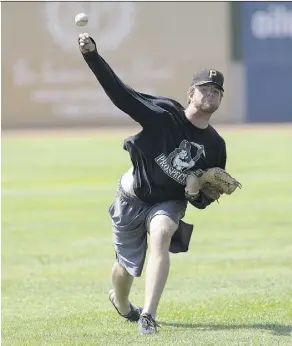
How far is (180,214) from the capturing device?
21.6ft

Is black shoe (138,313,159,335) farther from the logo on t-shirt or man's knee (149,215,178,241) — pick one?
the logo on t-shirt

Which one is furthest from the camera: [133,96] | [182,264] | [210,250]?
[210,250]

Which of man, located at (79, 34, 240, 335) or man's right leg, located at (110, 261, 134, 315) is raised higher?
man, located at (79, 34, 240, 335)

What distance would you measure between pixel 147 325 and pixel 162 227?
0.66 m

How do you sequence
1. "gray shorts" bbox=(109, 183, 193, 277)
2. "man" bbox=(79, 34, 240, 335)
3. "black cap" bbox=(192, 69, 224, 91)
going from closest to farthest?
"man" bbox=(79, 34, 240, 335) → "black cap" bbox=(192, 69, 224, 91) → "gray shorts" bbox=(109, 183, 193, 277)

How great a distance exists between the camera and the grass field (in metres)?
6.48

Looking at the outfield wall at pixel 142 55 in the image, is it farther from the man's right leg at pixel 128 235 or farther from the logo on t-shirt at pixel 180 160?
the logo on t-shirt at pixel 180 160

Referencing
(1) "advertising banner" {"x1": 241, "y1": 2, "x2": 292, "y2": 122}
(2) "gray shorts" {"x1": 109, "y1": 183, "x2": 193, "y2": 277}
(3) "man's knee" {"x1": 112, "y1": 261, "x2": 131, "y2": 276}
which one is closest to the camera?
(2) "gray shorts" {"x1": 109, "y1": 183, "x2": 193, "y2": 277}

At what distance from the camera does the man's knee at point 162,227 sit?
6.34 meters

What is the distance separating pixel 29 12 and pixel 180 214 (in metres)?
38.7

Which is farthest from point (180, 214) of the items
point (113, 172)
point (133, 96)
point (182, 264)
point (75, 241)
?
point (113, 172)

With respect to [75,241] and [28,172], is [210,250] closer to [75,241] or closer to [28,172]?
[75,241]

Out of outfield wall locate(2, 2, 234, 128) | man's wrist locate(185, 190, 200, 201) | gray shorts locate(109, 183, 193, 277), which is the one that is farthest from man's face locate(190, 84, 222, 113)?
outfield wall locate(2, 2, 234, 128)

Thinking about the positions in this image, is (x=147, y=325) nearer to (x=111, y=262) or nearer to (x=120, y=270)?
(x=120, y=270)
